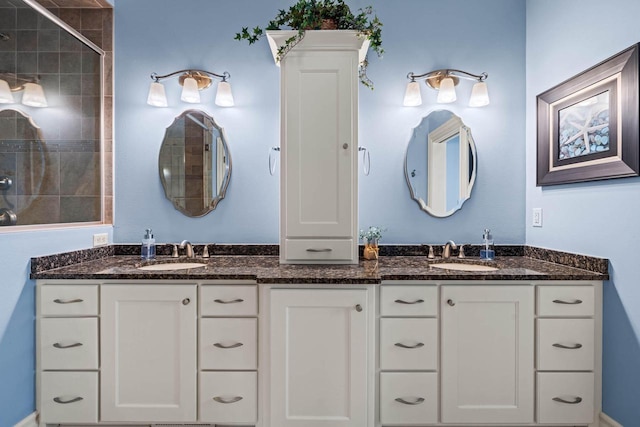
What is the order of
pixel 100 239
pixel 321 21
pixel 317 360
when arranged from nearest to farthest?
pixel 317 360, pixel 321 21, pixel 100 239

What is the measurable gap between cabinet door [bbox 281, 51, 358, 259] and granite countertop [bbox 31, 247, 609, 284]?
0.30 meters

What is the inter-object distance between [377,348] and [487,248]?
1078 millimetres

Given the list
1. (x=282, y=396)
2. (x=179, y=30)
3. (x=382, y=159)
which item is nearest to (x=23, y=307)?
(x=282, y=396)

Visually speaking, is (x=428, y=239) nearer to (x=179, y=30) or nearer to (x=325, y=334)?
(x=325, y=334)

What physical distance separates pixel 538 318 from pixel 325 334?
106cm

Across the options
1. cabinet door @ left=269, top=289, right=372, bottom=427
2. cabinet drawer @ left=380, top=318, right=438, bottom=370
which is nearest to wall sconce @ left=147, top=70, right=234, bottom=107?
cabinet door @ left=269, top=289, right=372, bottom=427

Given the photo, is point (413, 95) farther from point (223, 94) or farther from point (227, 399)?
point (227, 399)

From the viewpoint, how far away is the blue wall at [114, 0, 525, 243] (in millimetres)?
2465

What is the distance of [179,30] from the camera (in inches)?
97.4

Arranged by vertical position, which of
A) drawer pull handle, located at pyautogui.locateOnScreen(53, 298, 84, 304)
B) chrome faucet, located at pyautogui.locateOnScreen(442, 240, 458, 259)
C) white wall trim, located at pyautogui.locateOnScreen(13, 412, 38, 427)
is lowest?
white wall trim, located at pyautogui.locateOnScreen(13, 412, 38, 427)

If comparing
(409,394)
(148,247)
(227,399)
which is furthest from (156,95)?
(409,394)

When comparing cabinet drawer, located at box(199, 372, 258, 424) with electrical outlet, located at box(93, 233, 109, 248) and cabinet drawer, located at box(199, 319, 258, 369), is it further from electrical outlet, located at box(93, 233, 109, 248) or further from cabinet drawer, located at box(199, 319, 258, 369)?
electrical outlet, located at box(93, 233, 109, 248)

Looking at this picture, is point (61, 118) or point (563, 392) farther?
point (61, 118)

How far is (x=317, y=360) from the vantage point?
1722mm
